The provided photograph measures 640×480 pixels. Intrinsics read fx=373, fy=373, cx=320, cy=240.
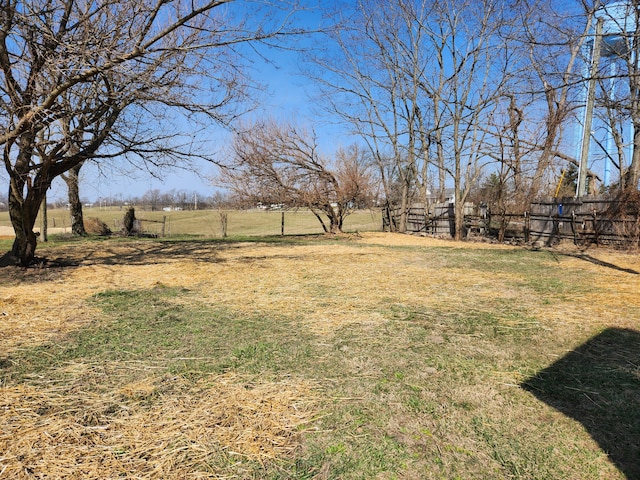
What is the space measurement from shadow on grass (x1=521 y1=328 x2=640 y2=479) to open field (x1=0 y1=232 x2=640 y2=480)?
0.04ft

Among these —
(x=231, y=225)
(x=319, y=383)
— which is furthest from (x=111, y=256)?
(x=231, y=225)

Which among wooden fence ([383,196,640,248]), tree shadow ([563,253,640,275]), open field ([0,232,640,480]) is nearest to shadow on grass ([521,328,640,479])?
open field ([0,232,640,480])

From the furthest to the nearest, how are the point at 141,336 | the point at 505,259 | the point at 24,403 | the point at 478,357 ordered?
the point at 505,259 < the point at 141,336 < the point at 478,357 < the point at 24,403

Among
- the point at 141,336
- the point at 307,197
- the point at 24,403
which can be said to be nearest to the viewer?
the point at 24,403

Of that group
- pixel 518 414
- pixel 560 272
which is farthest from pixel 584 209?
pixel 518 414

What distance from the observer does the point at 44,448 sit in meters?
1.75

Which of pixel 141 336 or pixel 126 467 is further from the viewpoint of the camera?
pixel 141 336

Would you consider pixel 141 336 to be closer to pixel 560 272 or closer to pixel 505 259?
pixel 560 272

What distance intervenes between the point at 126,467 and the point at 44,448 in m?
0.45

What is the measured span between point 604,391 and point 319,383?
1.81m

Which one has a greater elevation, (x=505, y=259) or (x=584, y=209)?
(x=584, y=209)

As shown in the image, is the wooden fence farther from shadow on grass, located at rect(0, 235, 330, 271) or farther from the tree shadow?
shadow on grass, located at rect(0, 235, 330, 271)

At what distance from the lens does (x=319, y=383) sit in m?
2.47

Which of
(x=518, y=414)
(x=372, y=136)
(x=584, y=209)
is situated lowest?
(x=518, y=414)
